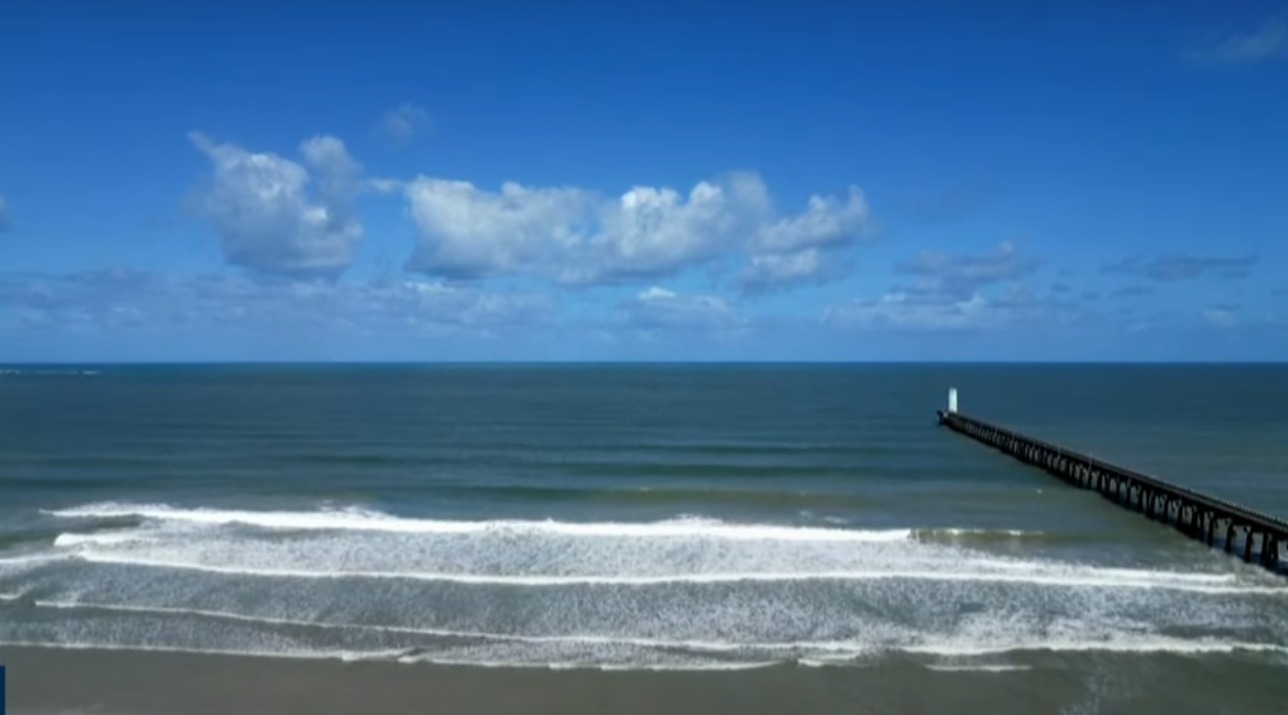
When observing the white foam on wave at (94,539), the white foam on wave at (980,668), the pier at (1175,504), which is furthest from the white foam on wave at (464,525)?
the white foam on wave at (980,668)

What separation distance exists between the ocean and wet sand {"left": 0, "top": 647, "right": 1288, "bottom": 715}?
0.06m

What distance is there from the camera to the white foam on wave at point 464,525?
886 inches

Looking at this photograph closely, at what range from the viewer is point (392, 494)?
94.6 feet

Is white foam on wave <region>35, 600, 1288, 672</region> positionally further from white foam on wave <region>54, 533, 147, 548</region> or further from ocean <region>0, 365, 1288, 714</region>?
white foam on wave <region>54, 533, 147, 548</region>

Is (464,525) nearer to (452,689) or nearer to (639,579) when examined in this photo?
(639,579)

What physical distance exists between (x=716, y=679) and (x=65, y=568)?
567 inches

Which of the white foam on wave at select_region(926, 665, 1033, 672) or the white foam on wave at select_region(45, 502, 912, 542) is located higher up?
the white foam on wave at select_region(45, 502, 912, 542)

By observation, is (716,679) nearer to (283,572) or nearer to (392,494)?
(283,572)

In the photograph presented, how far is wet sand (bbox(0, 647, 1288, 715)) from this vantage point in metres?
11.8

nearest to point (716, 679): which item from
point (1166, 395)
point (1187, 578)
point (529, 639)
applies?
point (529, 639)

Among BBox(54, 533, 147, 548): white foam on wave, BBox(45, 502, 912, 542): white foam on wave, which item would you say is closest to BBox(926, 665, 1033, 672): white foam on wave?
BBox(45, 502, 912, 542): white foam on wave

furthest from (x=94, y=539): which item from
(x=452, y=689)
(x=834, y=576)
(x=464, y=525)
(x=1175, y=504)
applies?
(x=1175, y=504)

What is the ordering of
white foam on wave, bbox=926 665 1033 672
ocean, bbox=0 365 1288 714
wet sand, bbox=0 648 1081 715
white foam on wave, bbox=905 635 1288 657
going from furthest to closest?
white foam on wave, bbox=905 635 1288 657 → white foam on wave, bbox=926 665 1033 672 → ocean, bbox=0 365 1288 714 → wet sand, bbox=0 648 1081 715

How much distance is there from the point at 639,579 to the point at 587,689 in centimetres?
568
